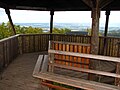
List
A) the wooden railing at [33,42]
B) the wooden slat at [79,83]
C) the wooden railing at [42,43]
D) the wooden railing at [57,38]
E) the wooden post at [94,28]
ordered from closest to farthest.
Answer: the wooden slat at [79,83] < the wooden post at [94,28] < the wooden railing at [42,43] < the wooden railing at [57,38] < the wooden railing at [33,42]

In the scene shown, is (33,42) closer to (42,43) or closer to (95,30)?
(42,43)

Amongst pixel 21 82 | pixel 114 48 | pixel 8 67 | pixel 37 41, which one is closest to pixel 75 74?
pixel 21 82

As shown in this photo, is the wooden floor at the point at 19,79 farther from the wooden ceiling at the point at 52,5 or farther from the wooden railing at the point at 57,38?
the wooden ceiling at the point at 52,5

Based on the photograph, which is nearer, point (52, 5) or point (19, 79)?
point (19, 79)

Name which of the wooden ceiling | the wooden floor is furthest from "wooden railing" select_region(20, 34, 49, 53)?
the wooden floor

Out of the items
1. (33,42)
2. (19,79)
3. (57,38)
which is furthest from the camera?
(57,38)

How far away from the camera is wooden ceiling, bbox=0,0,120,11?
8.51 m

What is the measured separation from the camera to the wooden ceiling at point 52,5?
8.51 metres

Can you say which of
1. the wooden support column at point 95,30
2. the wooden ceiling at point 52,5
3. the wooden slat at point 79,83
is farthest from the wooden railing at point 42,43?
the wooden slat at point 79,83

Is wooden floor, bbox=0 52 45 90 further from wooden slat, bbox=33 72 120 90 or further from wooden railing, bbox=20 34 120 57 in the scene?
wooden railing, bbox=20 34 120 57

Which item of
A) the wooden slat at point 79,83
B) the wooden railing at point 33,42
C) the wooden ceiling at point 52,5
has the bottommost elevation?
the wooden slat at point 79,83

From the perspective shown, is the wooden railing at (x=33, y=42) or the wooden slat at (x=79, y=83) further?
the wooden railing at (x=33, y=42)

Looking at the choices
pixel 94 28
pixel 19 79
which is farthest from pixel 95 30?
pixel 19 79

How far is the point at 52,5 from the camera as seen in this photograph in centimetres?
975
